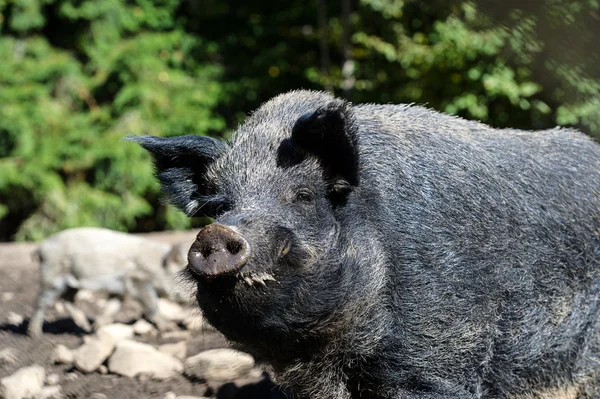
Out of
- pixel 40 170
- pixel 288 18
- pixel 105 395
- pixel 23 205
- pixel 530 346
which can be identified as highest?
pixel 530 346

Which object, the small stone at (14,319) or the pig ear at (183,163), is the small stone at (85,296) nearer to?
the small stone at (14,319)

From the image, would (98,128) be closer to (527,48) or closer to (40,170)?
(40,170)

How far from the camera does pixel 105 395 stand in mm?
4695

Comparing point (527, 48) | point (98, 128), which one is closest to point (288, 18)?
point (98, 128)

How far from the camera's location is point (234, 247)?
2.80 meters

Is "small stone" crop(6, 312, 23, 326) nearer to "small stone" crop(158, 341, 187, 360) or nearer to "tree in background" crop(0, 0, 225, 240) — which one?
"small stone" crop(158, 341, 187, 360)

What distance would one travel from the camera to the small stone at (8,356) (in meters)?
5.45

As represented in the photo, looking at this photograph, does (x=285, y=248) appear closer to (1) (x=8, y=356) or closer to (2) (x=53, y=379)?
(2) (x=53, y=379)

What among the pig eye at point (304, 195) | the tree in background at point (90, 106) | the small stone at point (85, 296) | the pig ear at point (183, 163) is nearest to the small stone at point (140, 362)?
the pig ear at point (183, 163)

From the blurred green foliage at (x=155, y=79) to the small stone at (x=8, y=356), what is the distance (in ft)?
23.2

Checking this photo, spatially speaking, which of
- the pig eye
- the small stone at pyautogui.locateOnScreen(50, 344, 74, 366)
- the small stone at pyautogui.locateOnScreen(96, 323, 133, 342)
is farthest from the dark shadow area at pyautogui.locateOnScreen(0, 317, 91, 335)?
the pig eye

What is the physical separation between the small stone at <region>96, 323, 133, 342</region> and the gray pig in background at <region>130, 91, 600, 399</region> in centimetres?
241

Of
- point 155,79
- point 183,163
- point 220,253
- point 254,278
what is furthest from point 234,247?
point 155,79

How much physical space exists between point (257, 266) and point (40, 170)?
10509mm
